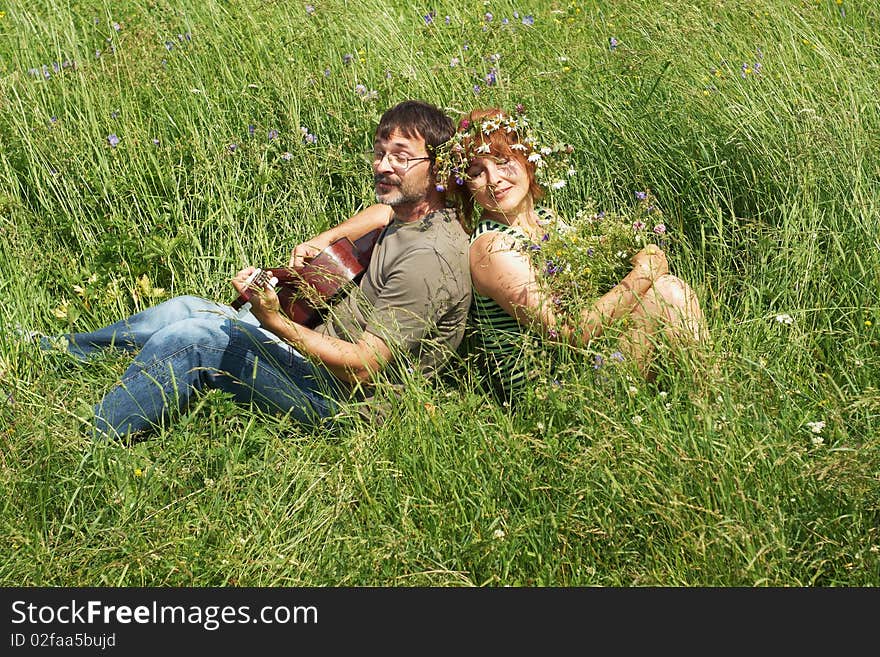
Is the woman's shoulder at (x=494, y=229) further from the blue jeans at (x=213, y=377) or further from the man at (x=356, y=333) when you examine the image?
the blue jeans at (x=213, y=377)

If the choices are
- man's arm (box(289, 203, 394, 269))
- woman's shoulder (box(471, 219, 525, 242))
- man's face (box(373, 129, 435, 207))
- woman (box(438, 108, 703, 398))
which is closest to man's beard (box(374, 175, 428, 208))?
man's face (box(373, 129, 435, 207))

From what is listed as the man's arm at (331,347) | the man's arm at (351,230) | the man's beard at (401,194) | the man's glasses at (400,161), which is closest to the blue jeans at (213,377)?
the man's arm at (331,347)

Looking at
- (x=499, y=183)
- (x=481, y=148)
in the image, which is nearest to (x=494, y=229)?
(x=499, y=183)

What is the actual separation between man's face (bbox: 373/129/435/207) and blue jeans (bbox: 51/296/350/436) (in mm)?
616

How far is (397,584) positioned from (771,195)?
2004mm

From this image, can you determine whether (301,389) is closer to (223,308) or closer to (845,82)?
(223,308)

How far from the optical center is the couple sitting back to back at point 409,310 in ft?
10.1

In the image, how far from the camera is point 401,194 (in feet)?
11.0

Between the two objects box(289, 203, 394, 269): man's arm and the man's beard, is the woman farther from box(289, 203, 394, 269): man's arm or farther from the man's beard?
box(289, 203, 394, 269): man's arm

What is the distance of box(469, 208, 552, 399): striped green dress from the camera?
317cm

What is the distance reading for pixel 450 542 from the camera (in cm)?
268

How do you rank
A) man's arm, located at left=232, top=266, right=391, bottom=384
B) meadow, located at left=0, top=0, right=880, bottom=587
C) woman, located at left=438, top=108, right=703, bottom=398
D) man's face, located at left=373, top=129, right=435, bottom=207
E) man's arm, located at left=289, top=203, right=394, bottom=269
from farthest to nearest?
man's arm, located at left=289, top=203, right=394, bottom=269, man's face, located at left=373, top=129, right=435, bottom=207, man's arm, located at left=232, top=266, right=391, bottom=384, woman, located at left=438, top=108, right=703, bottom=398, meadow, located at left=0, top=0, right=880, bottom=587

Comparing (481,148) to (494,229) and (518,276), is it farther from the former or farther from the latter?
(518,276)

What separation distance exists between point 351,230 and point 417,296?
0.79 metres
